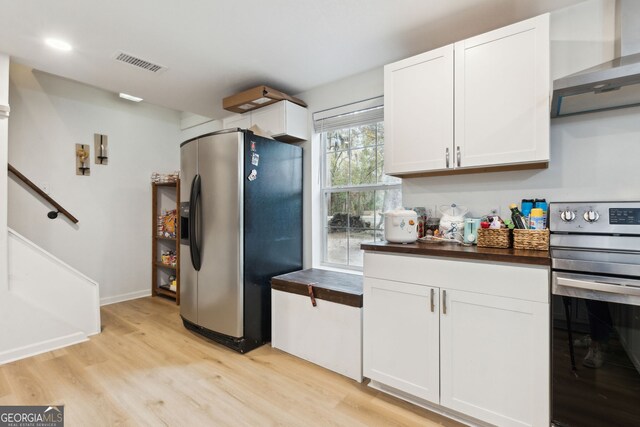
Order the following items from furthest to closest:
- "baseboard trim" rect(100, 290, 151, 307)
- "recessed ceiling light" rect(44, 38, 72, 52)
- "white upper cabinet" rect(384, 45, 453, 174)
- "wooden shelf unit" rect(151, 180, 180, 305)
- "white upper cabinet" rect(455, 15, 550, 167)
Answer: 1. "wooden shelf unit" rect(151, 180, 180, 305)
2. "baseboard trim" rect(100, 290, 151, 307)
3. "recessed ceiling light" rect(44, 38, 72, 52)
4. "white upper cabinet" rect(384, 45, 453, 174)
5. "white upper cabinet" rect(455, 15, 550, 167)

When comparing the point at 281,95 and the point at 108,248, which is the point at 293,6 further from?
the point at 108,248

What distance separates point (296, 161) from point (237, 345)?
1698mm

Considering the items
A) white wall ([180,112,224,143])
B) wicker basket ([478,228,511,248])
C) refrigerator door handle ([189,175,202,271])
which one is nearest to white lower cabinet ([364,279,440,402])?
wicker basket ([478,228,511,248])

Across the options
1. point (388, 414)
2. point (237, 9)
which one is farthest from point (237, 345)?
point (237, 9)

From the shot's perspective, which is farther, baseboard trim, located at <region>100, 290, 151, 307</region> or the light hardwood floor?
baseboard trim, located at <region>100, 290, 151, 307</region>

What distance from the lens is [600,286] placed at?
4.00 feet

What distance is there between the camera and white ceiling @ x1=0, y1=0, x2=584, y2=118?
1.78 m

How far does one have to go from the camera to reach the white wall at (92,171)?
3131 mm

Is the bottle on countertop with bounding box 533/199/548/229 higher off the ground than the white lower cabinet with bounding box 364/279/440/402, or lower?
higher

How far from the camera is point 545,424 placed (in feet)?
4.52

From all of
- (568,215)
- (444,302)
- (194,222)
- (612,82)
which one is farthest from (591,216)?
(194,222)

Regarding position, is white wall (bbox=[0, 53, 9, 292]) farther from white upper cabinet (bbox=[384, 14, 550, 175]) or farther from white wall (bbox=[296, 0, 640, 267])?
white wall (bbox=[296, 0, 640, 267])

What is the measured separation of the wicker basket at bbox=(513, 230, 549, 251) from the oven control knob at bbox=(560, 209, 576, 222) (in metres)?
0.19

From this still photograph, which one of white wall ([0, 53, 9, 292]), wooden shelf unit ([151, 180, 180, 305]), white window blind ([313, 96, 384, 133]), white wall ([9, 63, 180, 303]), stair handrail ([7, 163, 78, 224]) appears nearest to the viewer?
white wall ([0, 53, 9, 292])
